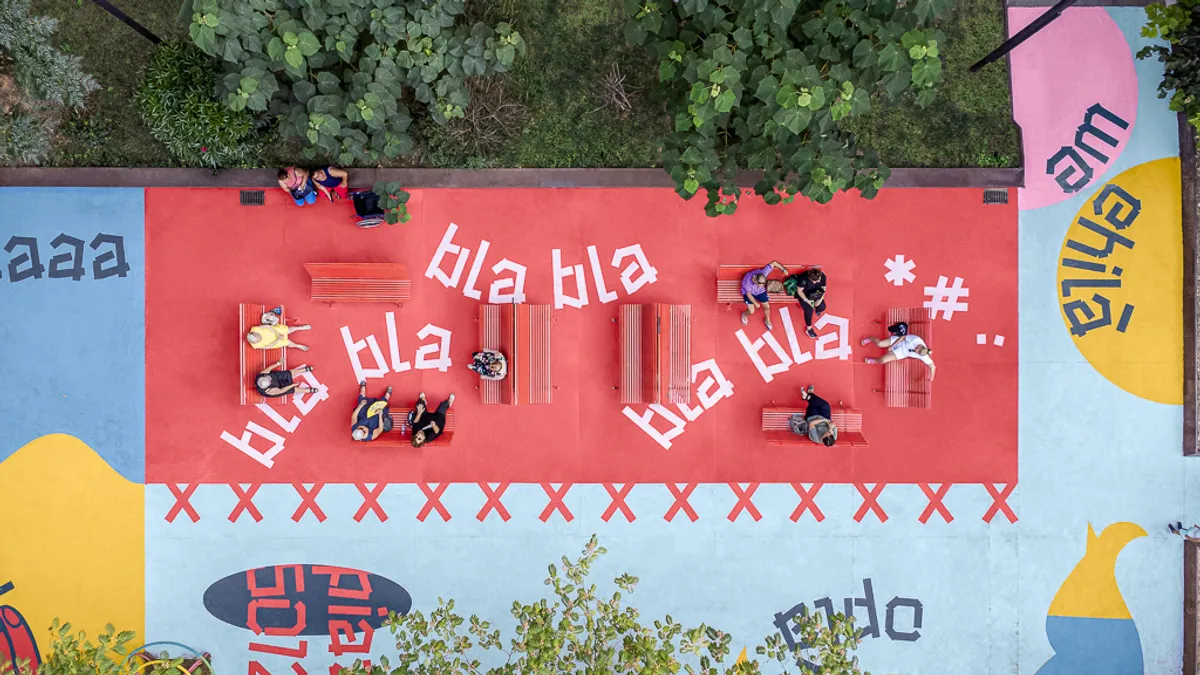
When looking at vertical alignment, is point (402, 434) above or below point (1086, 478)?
above

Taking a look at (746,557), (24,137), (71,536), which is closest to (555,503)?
(746,557)

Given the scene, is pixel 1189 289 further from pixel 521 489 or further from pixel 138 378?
pixel 138 378

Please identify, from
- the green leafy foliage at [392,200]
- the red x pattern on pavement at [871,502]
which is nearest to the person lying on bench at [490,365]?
the green leafy foliage at [392,200]

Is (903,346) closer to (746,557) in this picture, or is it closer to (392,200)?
(746,557)

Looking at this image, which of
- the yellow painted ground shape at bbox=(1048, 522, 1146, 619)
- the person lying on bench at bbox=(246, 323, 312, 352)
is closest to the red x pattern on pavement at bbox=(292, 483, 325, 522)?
the person lying on bench at bbox=(246, 323, 312, 352)

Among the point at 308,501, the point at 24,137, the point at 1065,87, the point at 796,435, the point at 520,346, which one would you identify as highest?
the point at 1065,87

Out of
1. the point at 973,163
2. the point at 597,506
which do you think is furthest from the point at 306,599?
the point at 973,163

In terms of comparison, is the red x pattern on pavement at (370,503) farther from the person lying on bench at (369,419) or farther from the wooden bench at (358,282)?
the wooden bench at (358,282)
